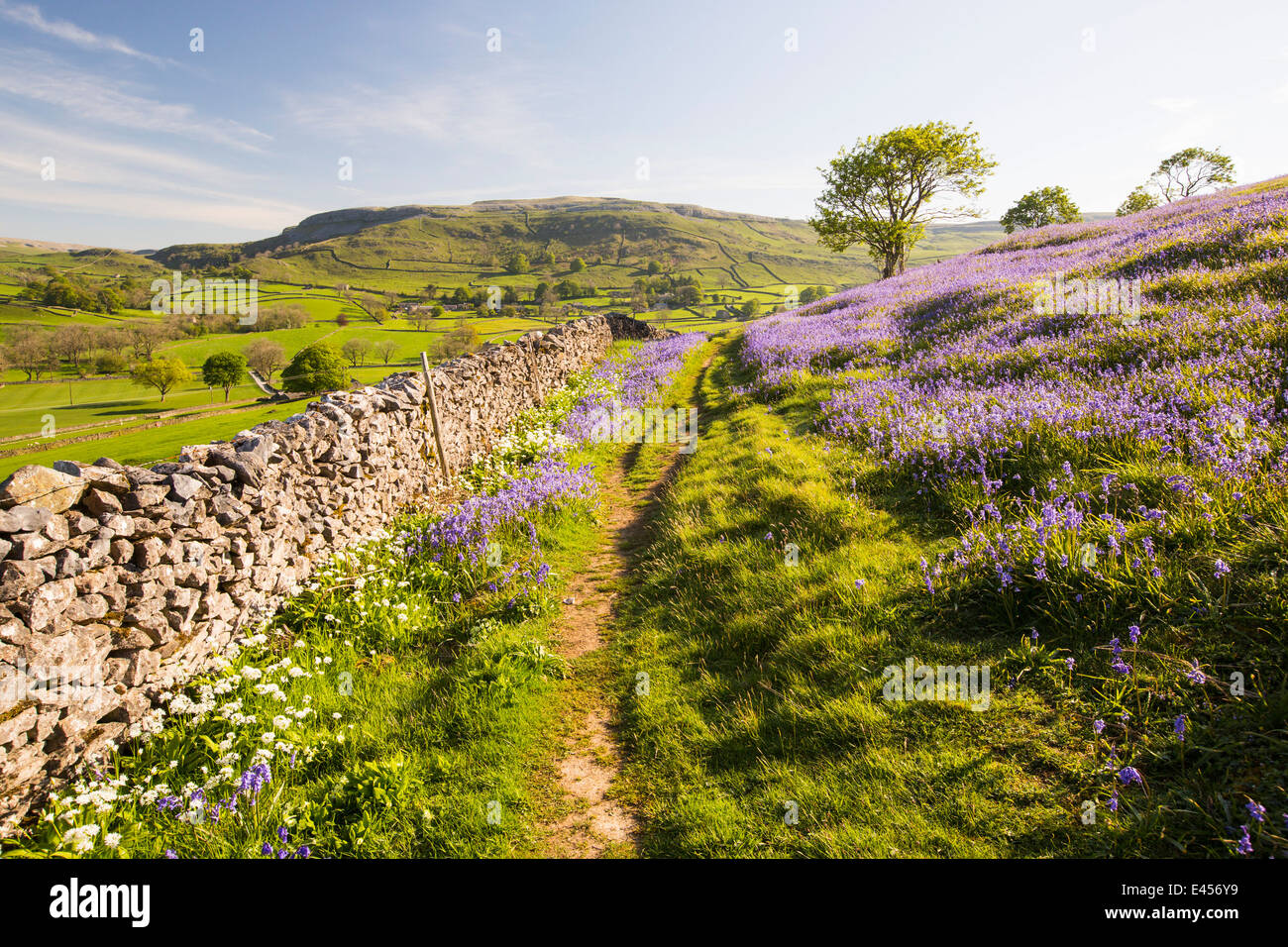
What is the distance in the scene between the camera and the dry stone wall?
12.7 ft

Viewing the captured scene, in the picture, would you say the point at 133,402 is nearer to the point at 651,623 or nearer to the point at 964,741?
the point at 651,623

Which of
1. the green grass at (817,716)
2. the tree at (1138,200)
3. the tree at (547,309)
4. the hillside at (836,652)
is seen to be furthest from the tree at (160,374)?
the tree at (1138,200)

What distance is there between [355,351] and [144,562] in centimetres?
6309

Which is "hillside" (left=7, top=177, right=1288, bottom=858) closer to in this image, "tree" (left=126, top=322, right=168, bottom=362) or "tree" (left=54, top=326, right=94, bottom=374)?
"tree" (left=54, top=326, right=94, bottom=374)

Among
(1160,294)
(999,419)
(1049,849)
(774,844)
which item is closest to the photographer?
(1049,849)

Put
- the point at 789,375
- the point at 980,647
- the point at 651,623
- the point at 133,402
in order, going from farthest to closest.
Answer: the point at 133,402, the point at 789,375, the point at 651,623, the point at 980,647

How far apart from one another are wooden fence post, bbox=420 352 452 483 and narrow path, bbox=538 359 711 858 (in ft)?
Result: 12.8

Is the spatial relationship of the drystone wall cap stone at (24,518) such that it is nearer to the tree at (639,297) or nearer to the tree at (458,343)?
the tree at (458,343)

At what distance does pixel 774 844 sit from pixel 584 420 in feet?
42.3

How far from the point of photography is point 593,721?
5020 millimetres

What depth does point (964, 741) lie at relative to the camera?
3.54m
